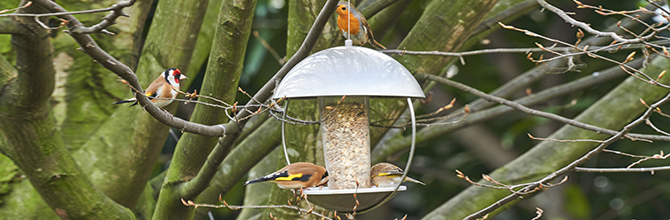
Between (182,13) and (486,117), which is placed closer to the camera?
(182,13)

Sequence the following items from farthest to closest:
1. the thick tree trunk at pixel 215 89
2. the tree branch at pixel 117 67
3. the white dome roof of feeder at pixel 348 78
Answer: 1. the thick tree trunk at pixel 215 89
2. the white dome roof of feeder at pixel 348 78
3. the tree branch at pixel 117 67

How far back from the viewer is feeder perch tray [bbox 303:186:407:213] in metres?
2.21

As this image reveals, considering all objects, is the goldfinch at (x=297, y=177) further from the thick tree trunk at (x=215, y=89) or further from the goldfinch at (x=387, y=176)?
the thick tree trunk at (x=215, y=89)

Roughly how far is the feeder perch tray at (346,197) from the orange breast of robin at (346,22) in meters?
1.00

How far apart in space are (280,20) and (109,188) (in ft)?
10.7

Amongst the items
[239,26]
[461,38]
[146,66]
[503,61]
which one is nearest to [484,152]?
[503,61]

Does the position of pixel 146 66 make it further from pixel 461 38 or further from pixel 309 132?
pixel 461 38

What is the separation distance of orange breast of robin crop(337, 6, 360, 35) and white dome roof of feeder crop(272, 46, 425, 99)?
2.68ft

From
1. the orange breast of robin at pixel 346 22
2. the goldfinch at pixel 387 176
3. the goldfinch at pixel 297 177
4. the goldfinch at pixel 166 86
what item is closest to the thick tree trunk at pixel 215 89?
the goldfinch at pixel 166 86

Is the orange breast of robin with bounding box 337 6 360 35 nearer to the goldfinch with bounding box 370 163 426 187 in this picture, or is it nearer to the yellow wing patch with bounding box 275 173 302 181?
the goldfinch with bounding box 370 163 426 187

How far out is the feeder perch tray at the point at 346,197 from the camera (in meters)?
2.21

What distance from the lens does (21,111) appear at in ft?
8.90

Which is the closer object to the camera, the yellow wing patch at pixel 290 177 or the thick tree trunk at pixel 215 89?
the yellow wing patch at pixel 290 177

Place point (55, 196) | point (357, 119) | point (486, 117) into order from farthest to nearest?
point (486, 117), point (55, 196), point (357, 119)
